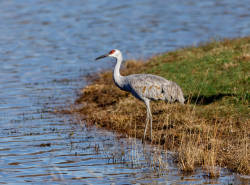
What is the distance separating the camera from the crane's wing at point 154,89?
36.6ft

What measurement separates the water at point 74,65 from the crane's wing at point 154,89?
1.06 m

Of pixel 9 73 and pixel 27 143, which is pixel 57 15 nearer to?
pixel 9 73

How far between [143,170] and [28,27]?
745 inches

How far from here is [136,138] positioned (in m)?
11.2

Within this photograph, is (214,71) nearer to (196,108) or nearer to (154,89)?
(196,108)

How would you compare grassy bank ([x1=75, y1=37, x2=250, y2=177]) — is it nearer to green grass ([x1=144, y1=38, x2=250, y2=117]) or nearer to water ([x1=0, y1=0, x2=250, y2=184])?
green grass ([x1=144, y1=38, x2=250, y2=117])

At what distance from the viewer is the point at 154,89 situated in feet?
36.7

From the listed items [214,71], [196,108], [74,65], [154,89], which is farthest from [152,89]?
[74,65]

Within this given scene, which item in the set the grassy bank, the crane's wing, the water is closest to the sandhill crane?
the crane's wing

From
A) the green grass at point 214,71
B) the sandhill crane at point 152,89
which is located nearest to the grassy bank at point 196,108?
the green grass at point 214,71

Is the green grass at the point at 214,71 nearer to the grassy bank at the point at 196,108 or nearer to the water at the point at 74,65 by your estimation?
the grassy bank at the point at 196,108

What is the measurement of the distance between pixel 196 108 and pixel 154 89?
123cm

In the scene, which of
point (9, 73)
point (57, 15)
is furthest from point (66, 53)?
point (57, 15)

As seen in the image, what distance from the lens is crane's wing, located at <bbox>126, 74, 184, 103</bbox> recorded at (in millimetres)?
11156
